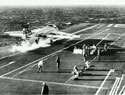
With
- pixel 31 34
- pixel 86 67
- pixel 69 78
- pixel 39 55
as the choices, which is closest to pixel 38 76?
pixel 69 78

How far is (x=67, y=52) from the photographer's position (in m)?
45.4

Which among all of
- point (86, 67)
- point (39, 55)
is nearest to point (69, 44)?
point (39, 55)

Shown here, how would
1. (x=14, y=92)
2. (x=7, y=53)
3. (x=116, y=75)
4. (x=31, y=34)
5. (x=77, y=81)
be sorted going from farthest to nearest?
(x=31, y=34)
(x=7, y=53)
(x=116, y=75)
(x=77, y=81)
(x=14, y=92)

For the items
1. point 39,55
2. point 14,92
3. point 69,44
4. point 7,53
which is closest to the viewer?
point 14,92

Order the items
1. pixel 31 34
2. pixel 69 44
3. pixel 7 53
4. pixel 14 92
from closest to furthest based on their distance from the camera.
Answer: pixel 14 92, pixel 7 53, pixel 31 34, pixel 69 44

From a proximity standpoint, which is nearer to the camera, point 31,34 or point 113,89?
point 113,89

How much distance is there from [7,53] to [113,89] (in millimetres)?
25711

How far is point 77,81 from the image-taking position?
93.2 feet

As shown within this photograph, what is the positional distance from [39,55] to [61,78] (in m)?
14.1

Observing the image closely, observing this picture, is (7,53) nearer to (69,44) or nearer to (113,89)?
(69,44)

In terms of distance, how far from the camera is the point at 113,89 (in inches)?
1001

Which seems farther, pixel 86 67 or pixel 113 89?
pixel 86 67

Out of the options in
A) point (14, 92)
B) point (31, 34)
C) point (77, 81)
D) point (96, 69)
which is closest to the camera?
point (14, 92)

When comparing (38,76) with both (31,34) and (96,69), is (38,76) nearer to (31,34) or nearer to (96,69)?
(96,69)
